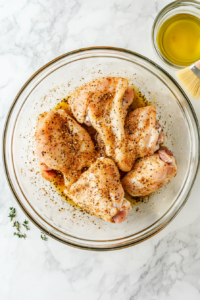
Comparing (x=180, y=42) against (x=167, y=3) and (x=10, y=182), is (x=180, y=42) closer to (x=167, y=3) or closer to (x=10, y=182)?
(x=167, y=3)

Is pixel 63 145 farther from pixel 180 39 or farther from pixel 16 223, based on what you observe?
pixel 180 39

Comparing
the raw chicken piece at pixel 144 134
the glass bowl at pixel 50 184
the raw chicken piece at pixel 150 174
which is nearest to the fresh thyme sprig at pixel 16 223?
the glass bowl at pixel 50 184

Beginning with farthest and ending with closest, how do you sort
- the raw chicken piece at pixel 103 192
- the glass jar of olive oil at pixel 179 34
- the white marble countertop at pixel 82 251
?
the white marble countertop at pixel 82 251, the glass jar of olive oil at pixel 179 34, the raw chicken piece at pixel 103 192

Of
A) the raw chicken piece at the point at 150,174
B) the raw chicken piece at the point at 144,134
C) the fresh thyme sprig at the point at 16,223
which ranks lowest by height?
the raw chicken piece at the point at 150,174

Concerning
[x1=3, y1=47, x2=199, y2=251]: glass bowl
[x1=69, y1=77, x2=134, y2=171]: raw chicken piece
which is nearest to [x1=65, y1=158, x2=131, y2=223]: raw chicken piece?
[x1=69, y1=77, x2=134, y2=171]: raw chicken piece

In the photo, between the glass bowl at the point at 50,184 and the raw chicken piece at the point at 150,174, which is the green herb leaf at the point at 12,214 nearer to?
the glass bowl at the point at 50,184

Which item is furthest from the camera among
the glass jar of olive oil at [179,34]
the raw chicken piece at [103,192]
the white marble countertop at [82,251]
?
the white marble countertop at [82,251]
